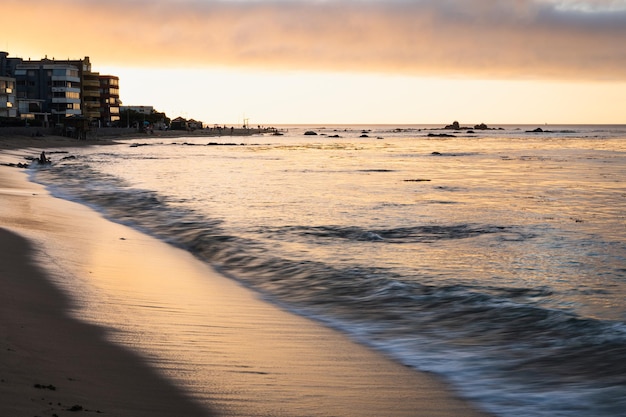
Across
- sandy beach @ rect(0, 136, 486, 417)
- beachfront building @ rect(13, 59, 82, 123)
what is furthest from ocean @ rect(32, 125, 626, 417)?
beachfront building @ rect(13, 59, 82, 123)

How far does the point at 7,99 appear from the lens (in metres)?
130

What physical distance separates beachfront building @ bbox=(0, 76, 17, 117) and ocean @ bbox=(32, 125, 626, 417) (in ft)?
347

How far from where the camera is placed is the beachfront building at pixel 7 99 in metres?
128

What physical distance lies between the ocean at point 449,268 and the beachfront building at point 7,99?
10570 centimetres

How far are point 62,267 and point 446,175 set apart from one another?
3281 cm

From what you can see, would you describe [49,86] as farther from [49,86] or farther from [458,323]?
[458,323]

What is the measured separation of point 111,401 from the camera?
584 centimetres

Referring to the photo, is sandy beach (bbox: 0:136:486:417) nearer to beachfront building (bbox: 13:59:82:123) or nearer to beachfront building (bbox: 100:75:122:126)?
beachfront building (bbox: 13:59:82:123)

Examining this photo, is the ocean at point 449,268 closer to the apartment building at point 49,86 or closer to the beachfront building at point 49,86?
the apartment building at point 49,86

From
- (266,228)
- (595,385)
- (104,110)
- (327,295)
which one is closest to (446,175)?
(266,228)

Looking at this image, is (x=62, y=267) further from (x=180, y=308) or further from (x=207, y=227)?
(x=207, y=227)

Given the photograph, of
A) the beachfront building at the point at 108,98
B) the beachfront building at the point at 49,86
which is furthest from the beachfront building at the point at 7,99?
the beachfront building at the point at 108,98

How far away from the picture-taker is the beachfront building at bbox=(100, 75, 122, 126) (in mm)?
186125

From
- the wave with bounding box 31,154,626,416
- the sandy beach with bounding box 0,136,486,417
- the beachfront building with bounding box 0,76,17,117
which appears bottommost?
the wave with bounding box 31,154,626,416
